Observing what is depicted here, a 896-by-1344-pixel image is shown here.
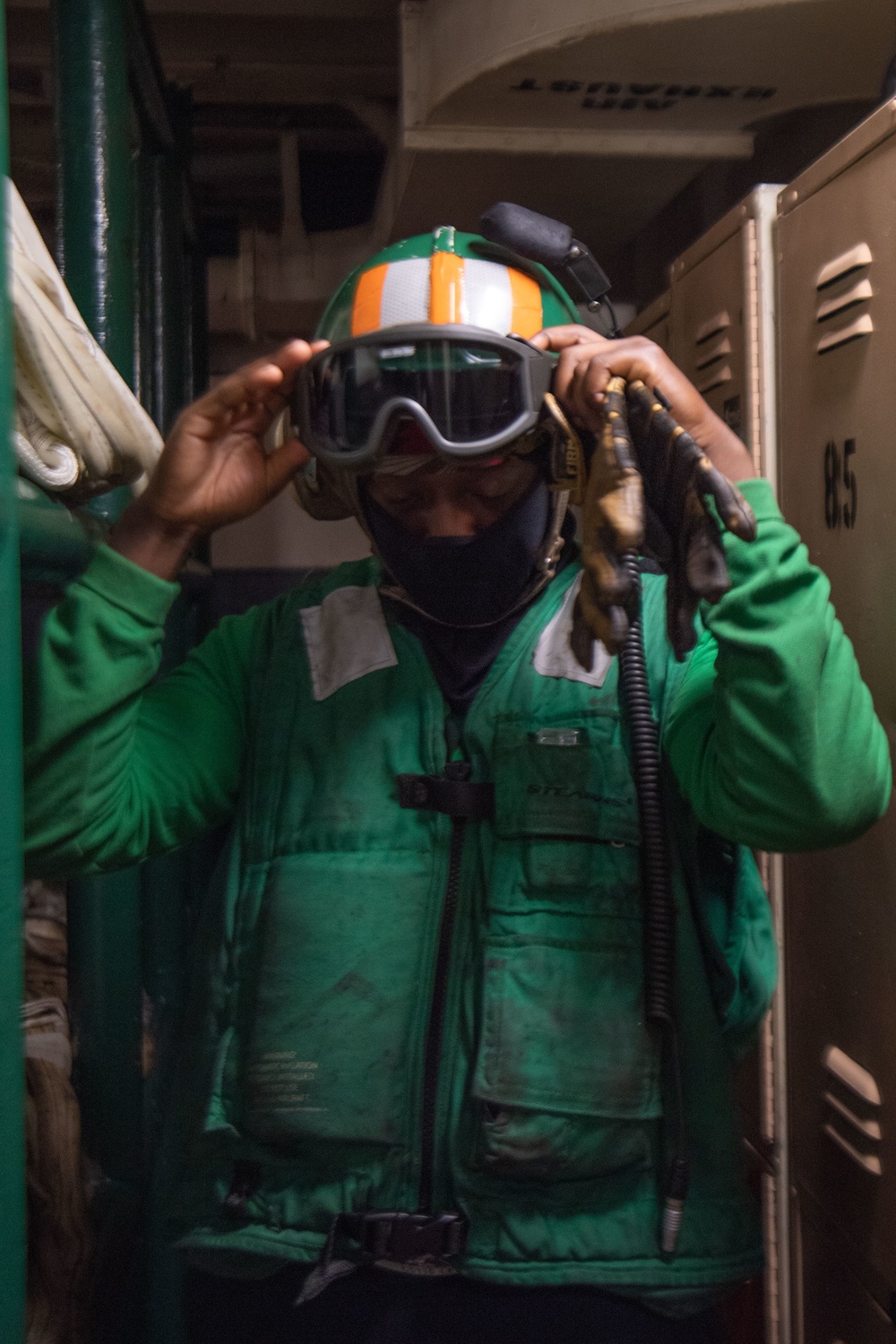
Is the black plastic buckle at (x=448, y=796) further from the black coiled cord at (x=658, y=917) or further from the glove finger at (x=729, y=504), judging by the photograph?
the glove finger at (x=729, y=504)

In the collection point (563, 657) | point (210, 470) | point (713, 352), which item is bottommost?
point (563, 657)

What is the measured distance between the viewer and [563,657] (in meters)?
1.29

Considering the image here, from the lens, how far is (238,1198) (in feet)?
3.93

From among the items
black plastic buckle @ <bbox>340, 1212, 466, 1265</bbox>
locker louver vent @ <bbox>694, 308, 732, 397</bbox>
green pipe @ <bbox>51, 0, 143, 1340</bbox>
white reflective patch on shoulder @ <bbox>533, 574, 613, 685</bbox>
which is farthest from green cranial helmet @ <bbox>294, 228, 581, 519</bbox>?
black plastic buckle @ <bbox>340, 1212, 466, 1265</bbox>

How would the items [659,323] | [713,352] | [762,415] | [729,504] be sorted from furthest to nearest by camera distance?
[659,323], [713,352], [762,415], [729,504]

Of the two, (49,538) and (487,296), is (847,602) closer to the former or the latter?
(487,296)

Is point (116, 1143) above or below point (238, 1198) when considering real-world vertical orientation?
below

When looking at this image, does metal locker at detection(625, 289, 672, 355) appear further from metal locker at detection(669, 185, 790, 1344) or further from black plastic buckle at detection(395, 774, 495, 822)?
black plastic buckle at detection(395, 774, 495, 822)

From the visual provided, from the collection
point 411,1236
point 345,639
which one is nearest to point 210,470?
point 345,639

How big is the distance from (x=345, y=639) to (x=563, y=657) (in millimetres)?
283

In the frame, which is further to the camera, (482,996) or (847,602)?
(847,602)

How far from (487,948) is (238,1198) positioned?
398 mm

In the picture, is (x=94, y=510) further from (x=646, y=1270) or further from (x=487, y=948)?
(x=646, y=1270)

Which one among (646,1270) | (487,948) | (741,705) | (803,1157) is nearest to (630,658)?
(741,705)
